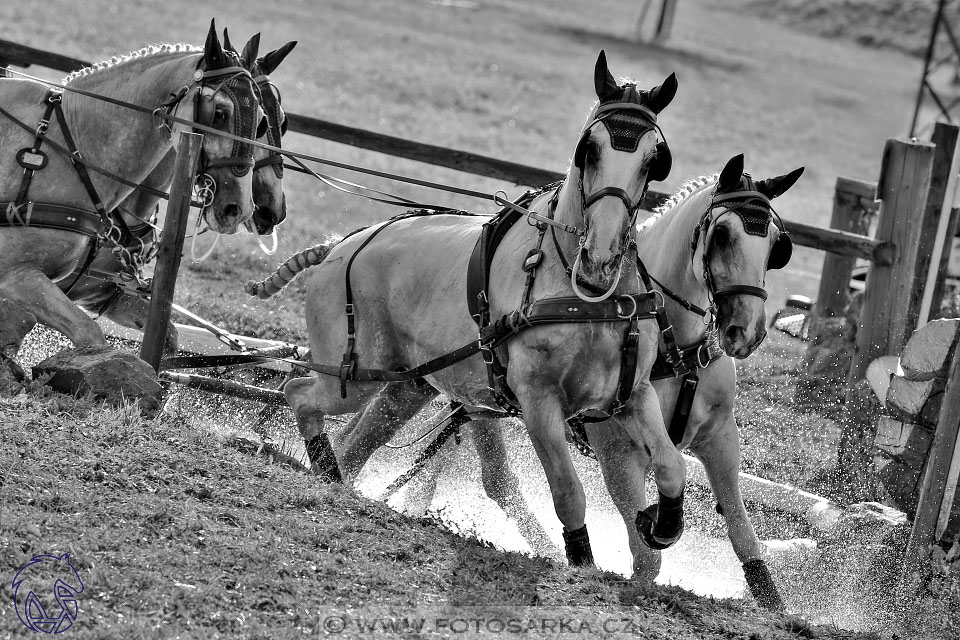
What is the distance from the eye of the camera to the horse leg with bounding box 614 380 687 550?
438 centimetres

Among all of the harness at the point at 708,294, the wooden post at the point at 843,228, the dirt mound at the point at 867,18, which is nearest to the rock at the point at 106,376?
the harness at the point at 708,294

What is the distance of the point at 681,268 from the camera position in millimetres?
4996

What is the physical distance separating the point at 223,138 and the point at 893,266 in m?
4.59

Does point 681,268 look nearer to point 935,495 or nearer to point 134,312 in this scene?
point 935,495

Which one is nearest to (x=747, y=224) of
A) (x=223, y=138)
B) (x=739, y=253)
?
(x=739, y=253)

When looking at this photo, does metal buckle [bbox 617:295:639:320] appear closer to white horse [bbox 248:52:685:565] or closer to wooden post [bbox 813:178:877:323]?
white horse [bbox 248:52:685:565]

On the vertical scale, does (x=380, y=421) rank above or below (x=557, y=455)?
below

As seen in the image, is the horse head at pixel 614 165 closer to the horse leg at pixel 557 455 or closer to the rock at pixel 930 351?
the horse leg at pixel 557 455

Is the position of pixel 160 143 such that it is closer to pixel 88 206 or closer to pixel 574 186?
pixel 88 206

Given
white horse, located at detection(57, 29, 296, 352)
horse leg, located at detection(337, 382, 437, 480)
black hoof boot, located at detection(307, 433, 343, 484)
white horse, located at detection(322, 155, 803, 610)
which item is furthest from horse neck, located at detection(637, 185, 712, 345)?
white horse, located at detection(57, 29, 296, 352)

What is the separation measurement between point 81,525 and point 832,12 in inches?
1828

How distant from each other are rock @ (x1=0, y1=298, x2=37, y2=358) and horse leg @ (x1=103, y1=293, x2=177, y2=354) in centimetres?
83

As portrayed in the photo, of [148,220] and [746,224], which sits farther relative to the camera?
[148,220]

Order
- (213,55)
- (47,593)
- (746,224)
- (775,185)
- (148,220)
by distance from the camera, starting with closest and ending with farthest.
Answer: (47,593)
(746,224)
(775,185)
(213,55)
(148,220)
